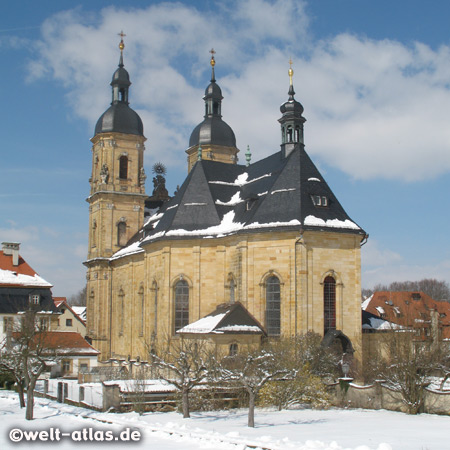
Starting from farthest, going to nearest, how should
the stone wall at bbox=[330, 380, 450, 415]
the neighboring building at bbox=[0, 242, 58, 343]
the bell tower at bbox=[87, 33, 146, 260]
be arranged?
the bell tower at bbox=[87, 33, 146, 260] → the neighboring building at bbox=[0, 242, 58, 343] → the stone wall at bbox=[330, 380, 450, 415]

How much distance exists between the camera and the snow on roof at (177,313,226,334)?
1491 inches

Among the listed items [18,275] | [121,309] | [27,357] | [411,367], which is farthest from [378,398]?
[18,275]

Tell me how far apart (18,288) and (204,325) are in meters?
21.2

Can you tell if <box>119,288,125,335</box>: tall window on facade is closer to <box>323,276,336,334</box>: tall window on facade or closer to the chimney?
the chimney

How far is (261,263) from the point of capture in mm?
39094

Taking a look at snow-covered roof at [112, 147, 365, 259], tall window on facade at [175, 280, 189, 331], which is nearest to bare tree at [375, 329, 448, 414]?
snow-covered roof at [112, 147, 365, 259]

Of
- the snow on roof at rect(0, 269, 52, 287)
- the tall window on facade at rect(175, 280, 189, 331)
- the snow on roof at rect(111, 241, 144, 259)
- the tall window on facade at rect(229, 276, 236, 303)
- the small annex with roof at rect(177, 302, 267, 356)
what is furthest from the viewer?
the snow on roof at rect(0, 269, 52, 287)

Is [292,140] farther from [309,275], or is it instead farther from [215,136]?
[215,136]

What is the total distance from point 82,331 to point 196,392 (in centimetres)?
3731

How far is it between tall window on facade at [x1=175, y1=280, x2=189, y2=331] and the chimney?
773 inches

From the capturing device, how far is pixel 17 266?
55969 mm

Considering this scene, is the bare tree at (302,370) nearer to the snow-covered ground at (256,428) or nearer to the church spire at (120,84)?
the snow-covered ground at (256,428)

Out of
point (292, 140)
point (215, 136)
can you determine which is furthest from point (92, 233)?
point (292, 140)

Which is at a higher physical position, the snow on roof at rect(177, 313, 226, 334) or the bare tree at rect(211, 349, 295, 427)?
the snow on roof at rect(177, 313, 226, 334)
